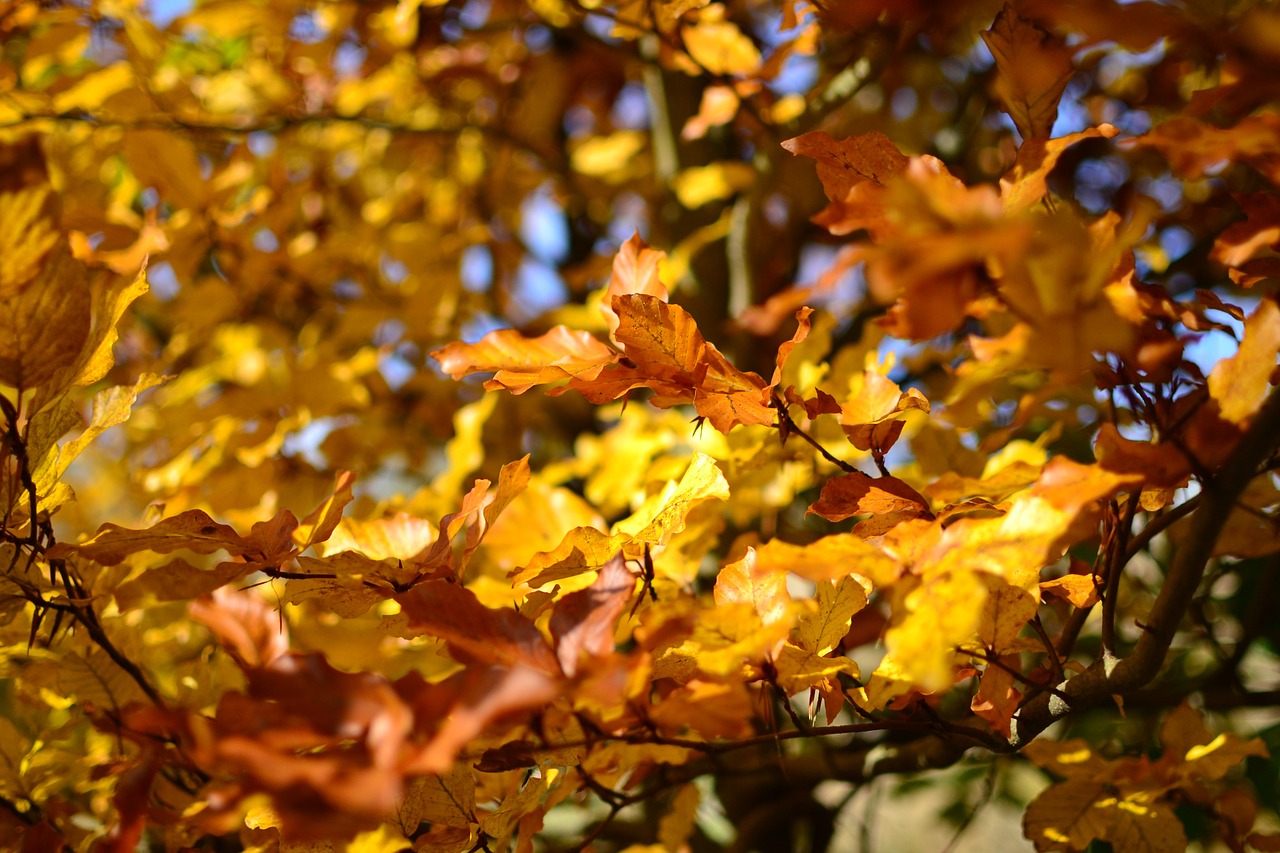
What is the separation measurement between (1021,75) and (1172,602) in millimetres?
306

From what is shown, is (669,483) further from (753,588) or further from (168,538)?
(168,538)

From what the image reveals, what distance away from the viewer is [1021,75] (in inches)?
18.7

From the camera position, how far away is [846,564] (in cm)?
41

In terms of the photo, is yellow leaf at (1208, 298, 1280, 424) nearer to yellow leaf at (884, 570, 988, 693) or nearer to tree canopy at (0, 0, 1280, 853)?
tree canopy at (0, 0, 1280, 853)

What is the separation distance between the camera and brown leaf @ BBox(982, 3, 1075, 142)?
49cm

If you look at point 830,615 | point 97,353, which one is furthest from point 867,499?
point 97,353

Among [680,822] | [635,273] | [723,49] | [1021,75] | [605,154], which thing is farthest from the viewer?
[605,154]

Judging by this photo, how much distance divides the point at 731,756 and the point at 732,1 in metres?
1.19

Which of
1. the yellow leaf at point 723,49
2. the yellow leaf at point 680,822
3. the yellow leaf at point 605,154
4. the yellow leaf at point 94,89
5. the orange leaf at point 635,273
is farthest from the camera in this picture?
the yellow leaf at point 605,154

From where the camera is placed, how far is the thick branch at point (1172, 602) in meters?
0.39

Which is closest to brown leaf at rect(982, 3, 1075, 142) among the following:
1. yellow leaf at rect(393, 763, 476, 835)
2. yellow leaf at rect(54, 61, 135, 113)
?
yellow leaf at rect(393, 763, 476, 835)

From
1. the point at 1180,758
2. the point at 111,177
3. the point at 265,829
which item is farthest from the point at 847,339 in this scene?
the point at 111,177

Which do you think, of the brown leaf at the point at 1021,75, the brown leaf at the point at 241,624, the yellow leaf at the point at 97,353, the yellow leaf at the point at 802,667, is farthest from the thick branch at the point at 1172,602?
the yellow leaf at the point at 97,353

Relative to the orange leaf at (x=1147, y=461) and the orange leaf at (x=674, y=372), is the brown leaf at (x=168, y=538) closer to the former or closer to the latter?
the orange leaf at (x=674, y=372)
